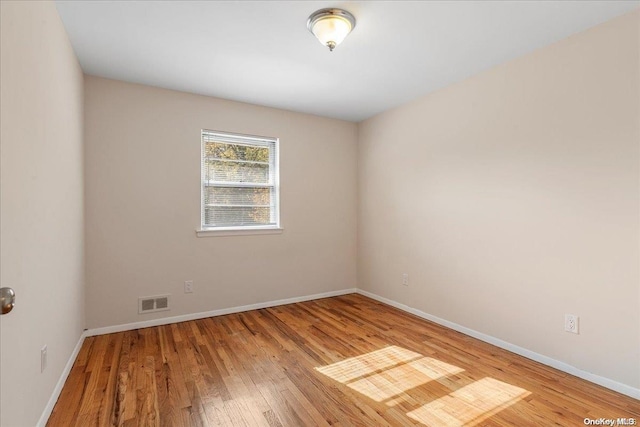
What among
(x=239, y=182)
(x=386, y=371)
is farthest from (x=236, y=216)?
(x=386, y=371)

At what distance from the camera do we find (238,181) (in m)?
3.77

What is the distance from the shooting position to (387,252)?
4.00 m

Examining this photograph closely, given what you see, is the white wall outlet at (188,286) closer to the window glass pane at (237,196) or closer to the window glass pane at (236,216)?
the window glass pane at (236,216)

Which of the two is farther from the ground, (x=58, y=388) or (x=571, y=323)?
(x=571, y=323)

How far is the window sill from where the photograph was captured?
3.49m

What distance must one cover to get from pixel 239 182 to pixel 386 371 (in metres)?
2.57

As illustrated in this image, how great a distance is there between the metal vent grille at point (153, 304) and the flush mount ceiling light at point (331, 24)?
2.88 m

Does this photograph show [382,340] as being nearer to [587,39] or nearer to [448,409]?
[448,409]

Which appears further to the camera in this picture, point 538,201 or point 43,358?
point 538,201

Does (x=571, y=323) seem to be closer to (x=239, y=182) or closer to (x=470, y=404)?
(x=470, y=404)

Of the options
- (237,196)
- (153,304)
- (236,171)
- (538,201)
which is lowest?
(153,304)

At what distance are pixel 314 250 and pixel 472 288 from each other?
6.50ft

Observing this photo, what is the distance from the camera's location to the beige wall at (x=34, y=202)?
1.28m

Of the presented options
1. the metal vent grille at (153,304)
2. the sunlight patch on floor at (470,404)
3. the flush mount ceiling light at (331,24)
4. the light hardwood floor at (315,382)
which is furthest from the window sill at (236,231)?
the sunlight patch on floor at (470,404)
